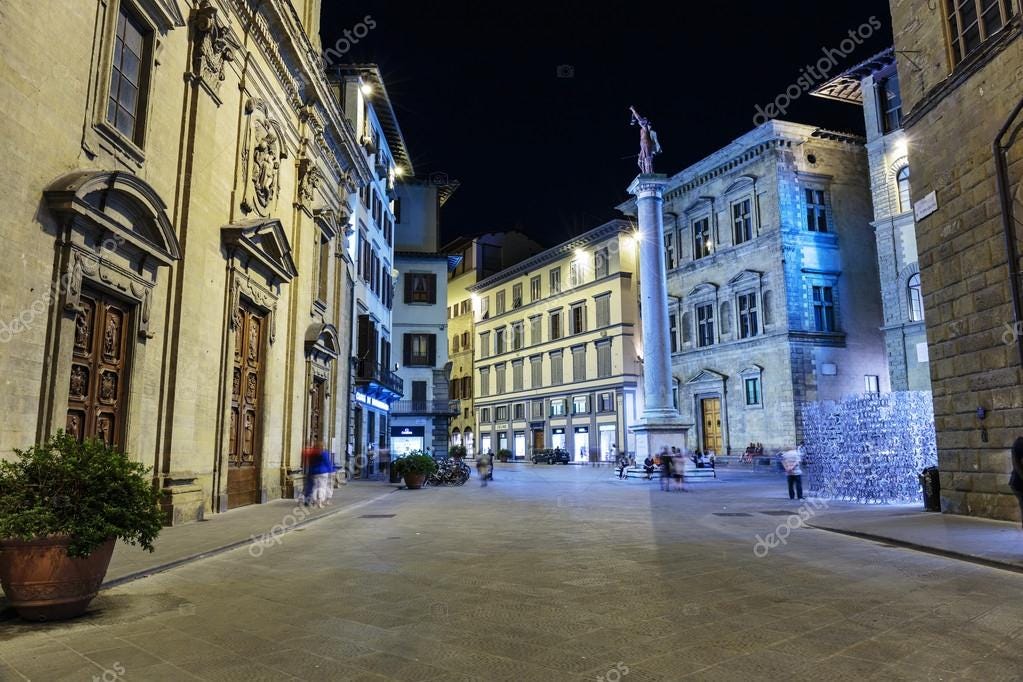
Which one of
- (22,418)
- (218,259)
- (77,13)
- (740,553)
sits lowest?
(740,553)

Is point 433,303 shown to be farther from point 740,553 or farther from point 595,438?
point 740,553

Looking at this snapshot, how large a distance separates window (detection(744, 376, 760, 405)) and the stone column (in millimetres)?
11661

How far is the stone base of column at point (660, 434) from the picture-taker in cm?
2736

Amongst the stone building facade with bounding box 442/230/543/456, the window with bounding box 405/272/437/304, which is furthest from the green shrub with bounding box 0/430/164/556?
the stone building facade with bounding box 442/230/543/456

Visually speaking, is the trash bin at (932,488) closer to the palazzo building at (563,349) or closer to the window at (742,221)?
the window at (742,221)

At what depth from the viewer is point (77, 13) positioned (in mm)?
Result: 9547

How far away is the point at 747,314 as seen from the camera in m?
39.5

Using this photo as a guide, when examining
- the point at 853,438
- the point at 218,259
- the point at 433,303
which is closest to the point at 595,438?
the point at 433,303

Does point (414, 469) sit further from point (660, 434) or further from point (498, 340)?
Answer: point (498, 340)

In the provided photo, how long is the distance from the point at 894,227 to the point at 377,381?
2378cm

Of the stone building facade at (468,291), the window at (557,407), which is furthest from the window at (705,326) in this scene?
the stone building facade at (468,291)

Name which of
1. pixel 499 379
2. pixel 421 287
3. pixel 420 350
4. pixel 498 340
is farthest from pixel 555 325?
pixel 420 350

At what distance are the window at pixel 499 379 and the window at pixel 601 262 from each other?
15.5 meters

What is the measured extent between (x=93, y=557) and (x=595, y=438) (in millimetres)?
46639
